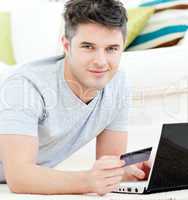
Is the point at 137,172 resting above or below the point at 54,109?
below

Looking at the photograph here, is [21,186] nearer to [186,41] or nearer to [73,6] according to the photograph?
[73,6]

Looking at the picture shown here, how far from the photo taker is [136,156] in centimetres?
109

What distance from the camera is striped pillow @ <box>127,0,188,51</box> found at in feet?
6.80

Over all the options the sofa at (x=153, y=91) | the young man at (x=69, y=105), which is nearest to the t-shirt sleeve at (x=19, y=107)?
the young man at (x=69, y=105)

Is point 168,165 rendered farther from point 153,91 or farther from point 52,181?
point 153,91

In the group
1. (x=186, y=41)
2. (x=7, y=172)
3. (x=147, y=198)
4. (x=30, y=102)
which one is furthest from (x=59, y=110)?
(x=186, y=41)

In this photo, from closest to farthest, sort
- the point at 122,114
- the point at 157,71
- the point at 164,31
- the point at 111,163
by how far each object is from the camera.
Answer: the point at 111,163, the point at 122,114, the point at 157,71, the point at 164,31

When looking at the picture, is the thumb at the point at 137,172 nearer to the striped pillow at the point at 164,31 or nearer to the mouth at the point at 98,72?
the mouth at the point at 98,72

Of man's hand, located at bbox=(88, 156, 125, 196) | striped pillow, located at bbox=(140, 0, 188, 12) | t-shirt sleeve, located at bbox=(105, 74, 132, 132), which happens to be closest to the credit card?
man's hand, located at bbox=(88, 156, 125, 196)

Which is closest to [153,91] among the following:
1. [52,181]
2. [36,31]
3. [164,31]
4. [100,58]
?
[164,31]

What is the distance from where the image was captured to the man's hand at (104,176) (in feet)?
3.61

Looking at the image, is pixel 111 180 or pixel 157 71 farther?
pixel 157 71

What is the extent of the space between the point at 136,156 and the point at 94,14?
0.33 meters

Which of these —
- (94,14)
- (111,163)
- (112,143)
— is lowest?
(112,143)
